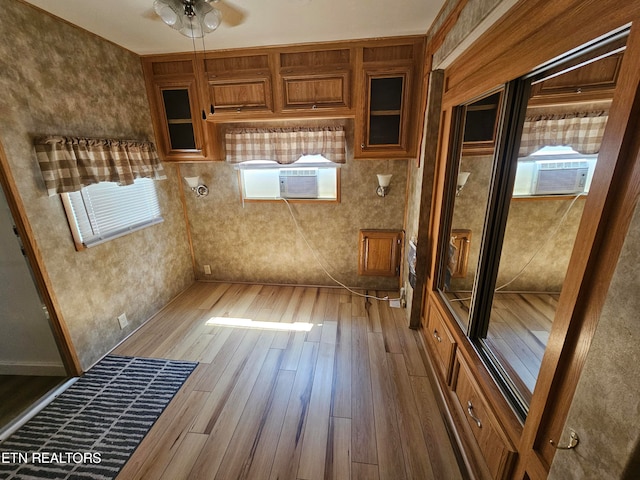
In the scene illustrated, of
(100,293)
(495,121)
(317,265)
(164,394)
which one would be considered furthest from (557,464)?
(100,293)

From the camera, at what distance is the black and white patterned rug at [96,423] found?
152 cm

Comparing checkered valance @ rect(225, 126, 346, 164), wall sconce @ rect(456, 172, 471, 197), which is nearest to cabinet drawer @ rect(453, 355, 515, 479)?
wall sconce @ rect(456, 172, 471, 197)

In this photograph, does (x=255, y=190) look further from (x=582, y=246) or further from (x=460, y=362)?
(x=582, y=246)

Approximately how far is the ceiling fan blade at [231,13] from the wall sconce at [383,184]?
1.79 m

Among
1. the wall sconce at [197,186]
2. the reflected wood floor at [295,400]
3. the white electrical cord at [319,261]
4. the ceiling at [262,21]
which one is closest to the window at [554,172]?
the ceiling at [262,21]

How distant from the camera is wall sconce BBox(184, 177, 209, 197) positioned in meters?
3.12

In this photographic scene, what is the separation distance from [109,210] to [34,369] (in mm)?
1394

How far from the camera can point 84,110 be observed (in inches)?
83.6

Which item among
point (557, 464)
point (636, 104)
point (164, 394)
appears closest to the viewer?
point (636, 104)

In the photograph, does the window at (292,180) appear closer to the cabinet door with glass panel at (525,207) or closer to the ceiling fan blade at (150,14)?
the ceiling fan blade at (150,14)

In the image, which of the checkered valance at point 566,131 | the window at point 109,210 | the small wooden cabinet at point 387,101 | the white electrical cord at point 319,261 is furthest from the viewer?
the white electrical cord at point 319,261

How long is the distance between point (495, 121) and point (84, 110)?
2.91 metres

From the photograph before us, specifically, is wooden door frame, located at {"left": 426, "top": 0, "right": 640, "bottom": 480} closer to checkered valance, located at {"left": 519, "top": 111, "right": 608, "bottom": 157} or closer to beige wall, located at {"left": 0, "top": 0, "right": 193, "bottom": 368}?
checkered valance, located at {"left": 519, "top": 111, "right": 608, "bottom": 157}

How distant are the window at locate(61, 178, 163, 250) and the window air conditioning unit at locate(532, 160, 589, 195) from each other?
299cm
